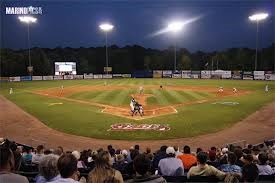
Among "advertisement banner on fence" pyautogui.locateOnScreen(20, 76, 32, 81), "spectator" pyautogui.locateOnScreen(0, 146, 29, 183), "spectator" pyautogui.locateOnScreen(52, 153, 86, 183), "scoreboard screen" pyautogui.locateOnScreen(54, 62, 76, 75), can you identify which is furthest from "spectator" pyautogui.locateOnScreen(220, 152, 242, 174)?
"scoreboard screen" pyautogui.locateOnScreen(54, 62, 76, 75)

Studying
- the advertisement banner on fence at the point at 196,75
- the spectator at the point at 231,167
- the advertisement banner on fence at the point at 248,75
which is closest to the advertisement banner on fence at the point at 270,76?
the advertisement banner on fence at the point at 248,75

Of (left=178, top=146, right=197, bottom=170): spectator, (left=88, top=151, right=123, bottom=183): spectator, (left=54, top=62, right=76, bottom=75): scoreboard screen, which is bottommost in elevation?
(left=178, top=146, right=197, bottom=170): spectator

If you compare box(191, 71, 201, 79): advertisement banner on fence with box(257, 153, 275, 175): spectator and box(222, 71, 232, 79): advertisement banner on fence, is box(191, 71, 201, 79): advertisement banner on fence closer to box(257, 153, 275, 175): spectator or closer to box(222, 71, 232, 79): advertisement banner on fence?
box(222, 71, 232, 79): advertisement banner on fence

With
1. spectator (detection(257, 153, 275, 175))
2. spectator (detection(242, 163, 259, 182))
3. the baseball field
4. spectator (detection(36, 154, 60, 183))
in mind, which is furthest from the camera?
the baseball field

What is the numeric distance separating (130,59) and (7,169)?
A: 409 ft

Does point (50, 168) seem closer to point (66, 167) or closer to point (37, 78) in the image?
point (66, 167)

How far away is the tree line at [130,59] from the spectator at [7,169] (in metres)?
83.3

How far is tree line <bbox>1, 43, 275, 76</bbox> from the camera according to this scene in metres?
92.1

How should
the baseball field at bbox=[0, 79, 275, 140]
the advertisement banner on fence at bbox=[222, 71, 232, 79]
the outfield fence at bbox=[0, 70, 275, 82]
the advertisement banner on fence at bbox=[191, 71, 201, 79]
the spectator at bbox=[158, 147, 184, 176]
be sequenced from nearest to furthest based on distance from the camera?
the spectator at bbox=[158, 147, 184, 176]
the baseball field at bbox=[0, 79, 275, 140]
the outfield fence at bbox=[0, 70, 275, 82]
the advertisement banner on fence at bbox=[222, 71, 232, 79]
the advertisement banner on fence at bbox=[191, 71, 201, 79]

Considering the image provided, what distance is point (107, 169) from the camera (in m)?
6.05

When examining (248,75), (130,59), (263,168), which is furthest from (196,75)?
(263,168)

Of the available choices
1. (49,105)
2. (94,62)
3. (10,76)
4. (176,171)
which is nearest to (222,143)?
(176,171)

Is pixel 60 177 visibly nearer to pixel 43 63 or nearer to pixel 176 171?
pixel 176 171

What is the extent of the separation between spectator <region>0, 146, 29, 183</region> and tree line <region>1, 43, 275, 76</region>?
8334cm
